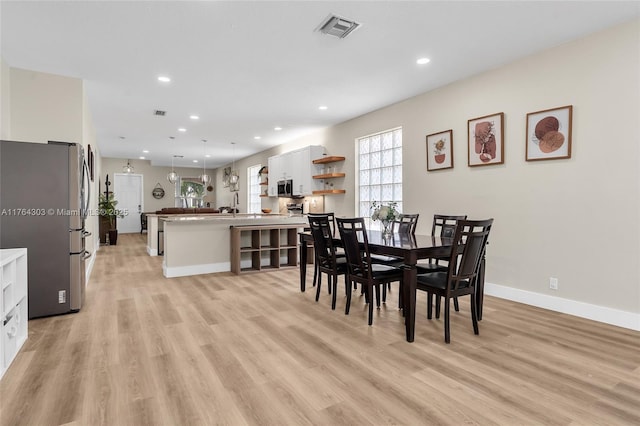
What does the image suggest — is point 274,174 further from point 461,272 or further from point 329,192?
point 461,272

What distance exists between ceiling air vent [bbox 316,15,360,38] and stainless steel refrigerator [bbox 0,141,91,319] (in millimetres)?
2664

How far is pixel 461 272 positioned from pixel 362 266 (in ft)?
2.85

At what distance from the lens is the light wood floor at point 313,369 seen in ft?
5.94

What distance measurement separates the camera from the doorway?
40.3 ft

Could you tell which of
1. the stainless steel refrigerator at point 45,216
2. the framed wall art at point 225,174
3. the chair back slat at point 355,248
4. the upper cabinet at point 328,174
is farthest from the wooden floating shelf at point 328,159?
the framed wall art at point 225,174

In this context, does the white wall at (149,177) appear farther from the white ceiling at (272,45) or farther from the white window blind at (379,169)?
the white window blind at (379,169)

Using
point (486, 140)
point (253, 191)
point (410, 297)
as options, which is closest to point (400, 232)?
point (486, 140)

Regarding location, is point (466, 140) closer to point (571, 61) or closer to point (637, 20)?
point (571, 61)

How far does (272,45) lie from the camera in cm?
350

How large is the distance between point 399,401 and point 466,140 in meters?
3.53

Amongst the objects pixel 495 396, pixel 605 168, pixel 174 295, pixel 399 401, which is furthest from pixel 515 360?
pixel 174 295

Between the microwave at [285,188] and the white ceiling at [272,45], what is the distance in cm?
247

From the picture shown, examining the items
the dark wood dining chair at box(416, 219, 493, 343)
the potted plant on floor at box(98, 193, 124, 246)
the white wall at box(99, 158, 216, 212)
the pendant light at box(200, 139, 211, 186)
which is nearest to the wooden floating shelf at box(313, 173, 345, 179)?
the pendant light at box(200, 139, 211, 186)

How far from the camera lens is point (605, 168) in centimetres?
322
